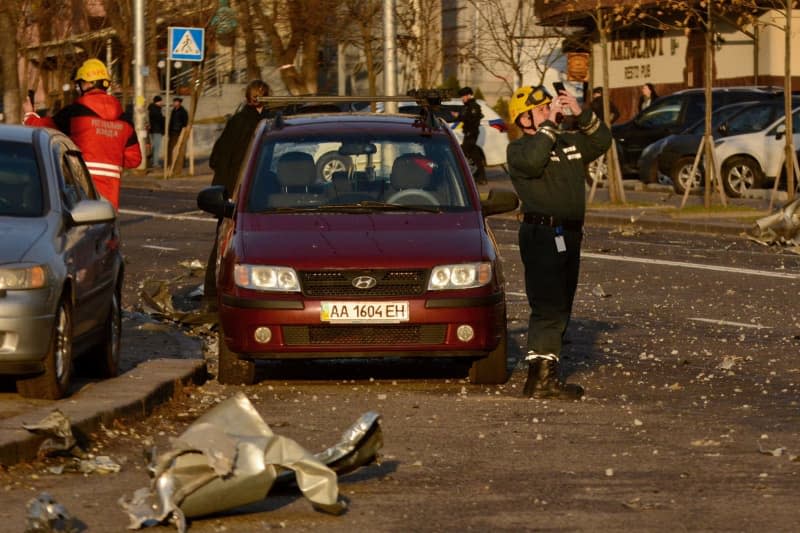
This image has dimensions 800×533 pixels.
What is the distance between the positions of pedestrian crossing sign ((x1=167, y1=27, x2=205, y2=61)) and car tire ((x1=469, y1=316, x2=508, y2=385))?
102 ft

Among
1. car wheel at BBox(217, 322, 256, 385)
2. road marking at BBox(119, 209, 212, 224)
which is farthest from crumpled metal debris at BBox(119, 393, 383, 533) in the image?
road marking at BBox(119, 209, 212, 224)

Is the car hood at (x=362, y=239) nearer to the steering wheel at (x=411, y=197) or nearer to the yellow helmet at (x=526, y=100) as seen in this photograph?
the steering wheel at (x=411, y=197)

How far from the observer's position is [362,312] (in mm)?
11688

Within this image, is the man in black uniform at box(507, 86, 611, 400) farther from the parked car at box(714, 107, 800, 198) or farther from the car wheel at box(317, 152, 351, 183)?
the parked car at box(714, 107, 800, 198)

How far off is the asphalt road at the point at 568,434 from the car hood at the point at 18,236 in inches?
39.7

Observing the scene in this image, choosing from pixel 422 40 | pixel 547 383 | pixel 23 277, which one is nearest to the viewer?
pixel 23 277

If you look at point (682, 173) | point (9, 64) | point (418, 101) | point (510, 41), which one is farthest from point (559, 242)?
point (510, 41)

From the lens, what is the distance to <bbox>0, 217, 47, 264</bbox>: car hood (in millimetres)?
10309

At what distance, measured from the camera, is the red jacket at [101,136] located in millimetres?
15414

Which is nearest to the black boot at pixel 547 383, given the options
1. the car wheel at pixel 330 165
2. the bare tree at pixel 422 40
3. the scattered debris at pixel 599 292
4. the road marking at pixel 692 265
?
the car wheel at pixel 330 165

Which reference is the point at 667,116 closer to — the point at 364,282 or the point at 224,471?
the point at 364,282

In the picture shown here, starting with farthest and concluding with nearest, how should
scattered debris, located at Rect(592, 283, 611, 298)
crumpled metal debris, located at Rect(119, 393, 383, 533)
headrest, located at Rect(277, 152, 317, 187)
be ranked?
scattered debris, located at Rect(592, 283, 611, 298) → headrest, located at Rect(277, 152, 317, 187) → crumpled metal debris, located at Rect(119, 393, 383, 533)

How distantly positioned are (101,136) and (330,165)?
307 cm

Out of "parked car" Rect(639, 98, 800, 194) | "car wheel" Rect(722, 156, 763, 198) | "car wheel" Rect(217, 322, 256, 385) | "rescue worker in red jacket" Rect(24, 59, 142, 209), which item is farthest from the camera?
"parked car" Rect(639, 98, 800, 194)
